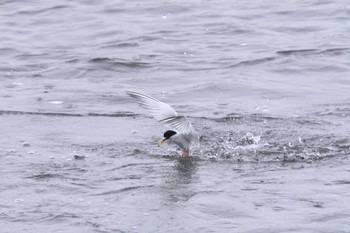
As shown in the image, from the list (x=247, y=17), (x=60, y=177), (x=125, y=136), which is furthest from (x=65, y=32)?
(x=60, y=177)

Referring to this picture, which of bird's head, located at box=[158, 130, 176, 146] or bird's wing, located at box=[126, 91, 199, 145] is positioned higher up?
bird's wing, located at box=[126, 91, 199, 145]

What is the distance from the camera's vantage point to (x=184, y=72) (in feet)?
43.2

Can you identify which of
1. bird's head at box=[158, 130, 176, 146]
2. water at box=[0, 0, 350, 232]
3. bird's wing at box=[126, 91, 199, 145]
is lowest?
water at box=[0, 0, 350, 232]

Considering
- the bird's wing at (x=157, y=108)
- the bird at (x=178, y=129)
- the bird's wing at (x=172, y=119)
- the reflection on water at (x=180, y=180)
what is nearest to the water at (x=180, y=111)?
the reflection on water at (x=180, y=180)

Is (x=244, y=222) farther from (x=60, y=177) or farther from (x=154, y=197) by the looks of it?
(x=60, y=177)

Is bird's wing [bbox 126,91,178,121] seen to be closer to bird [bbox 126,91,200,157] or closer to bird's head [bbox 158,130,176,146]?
bird [bbox 126,91,200,157]

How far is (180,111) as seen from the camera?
10.8 meters

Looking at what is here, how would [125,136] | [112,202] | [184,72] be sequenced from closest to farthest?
1. [112,202]
2. [125,136]
3. [184,72]

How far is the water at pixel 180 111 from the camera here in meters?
7.01

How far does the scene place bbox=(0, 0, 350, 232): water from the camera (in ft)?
23.0

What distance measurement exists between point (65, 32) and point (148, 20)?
1855mm

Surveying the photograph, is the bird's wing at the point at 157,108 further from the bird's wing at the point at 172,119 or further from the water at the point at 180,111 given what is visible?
the water at the point at 180,111

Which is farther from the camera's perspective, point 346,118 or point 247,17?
point 247,17

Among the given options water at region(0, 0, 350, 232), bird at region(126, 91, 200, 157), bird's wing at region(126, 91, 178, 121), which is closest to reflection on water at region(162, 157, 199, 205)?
water at region(0, 0, 350, 232)
